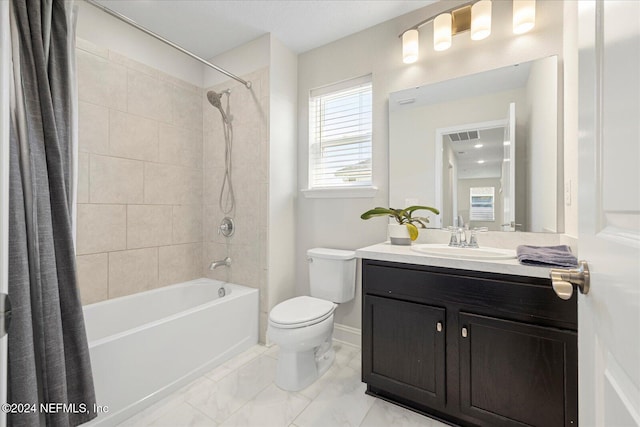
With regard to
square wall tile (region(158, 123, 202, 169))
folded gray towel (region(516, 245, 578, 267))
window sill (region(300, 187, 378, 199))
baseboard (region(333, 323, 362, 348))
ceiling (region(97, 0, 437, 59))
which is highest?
ceiling (region(97, 0, 437, 59))

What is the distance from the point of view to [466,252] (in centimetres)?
163

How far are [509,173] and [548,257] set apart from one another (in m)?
0.67

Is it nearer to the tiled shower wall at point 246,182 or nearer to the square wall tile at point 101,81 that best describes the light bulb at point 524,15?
the tiled shower wall at point 246,182

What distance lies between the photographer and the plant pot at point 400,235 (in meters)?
1.88

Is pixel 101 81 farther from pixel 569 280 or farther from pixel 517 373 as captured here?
pixel 517 373

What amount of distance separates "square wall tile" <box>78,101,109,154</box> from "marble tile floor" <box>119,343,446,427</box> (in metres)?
1.74

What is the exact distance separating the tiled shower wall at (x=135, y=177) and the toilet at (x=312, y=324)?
4.15 feet

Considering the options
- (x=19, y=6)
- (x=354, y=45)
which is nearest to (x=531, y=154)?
(x=354, y=45)

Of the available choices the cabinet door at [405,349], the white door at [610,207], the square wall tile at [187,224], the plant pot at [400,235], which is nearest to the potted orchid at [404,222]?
the plant pot at [400,235]

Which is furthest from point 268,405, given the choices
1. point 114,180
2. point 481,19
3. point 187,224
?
point 481,19

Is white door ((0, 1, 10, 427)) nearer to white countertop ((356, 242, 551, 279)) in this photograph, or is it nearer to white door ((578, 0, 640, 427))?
white door ((578, 0, 640, 427))

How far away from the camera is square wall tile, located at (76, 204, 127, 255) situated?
198 centimetres

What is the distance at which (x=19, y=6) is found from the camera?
3.66ft

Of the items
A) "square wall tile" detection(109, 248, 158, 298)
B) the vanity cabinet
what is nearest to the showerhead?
"square wall tile" detection(109, 248, 158, 298)
